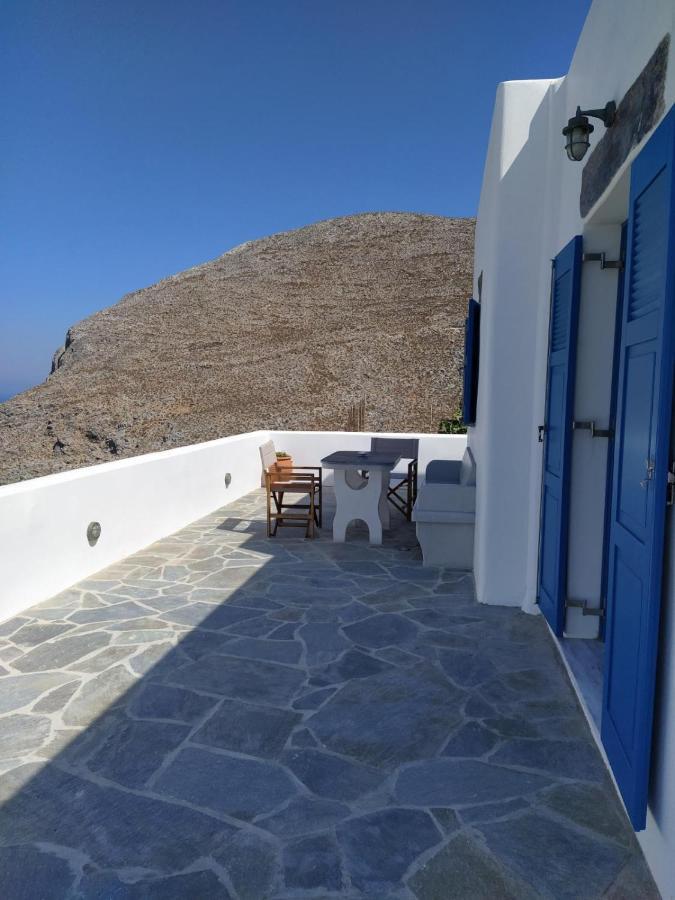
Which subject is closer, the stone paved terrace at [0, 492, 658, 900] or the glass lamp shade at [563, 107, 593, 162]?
the stone paved terrace at [0, 492, 658, 900]

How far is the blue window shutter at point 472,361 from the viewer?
5402 millimetres

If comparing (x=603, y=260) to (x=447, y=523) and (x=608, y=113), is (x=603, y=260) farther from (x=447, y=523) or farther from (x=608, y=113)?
(x=447, y=523)

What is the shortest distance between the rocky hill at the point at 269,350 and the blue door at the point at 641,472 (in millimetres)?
18535

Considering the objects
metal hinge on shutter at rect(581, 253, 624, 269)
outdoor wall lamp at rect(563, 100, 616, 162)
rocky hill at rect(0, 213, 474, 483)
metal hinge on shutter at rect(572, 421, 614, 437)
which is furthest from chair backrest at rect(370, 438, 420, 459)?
rocky hill at rect(0, 213, 474, 483)

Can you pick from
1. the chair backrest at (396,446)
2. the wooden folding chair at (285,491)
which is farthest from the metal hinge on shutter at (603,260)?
the chair backrest at (396,446)

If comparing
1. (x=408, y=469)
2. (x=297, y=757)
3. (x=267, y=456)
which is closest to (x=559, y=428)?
(x=297, y=757)

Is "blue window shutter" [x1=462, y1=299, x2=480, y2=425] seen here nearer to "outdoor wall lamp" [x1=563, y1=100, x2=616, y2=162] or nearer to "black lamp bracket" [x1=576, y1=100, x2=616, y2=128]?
"outdoor wall lamp" [x1=563, y1=100, x2=616, y2=162]

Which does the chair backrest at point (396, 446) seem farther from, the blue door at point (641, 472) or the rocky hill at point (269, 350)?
the rocky hill at point (269, 350)

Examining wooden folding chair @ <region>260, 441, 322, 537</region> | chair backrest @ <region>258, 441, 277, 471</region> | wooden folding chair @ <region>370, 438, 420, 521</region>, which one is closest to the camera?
wooden folding chair @ <region>260, 441, 322, 537</region>

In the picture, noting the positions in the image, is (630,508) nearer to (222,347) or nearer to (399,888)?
(399,888)

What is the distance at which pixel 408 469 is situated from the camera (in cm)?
673

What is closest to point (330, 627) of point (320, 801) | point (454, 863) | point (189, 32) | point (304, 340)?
point (320, 801)

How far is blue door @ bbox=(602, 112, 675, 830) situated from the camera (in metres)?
1.57

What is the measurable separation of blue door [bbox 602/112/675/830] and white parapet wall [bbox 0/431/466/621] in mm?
3483
